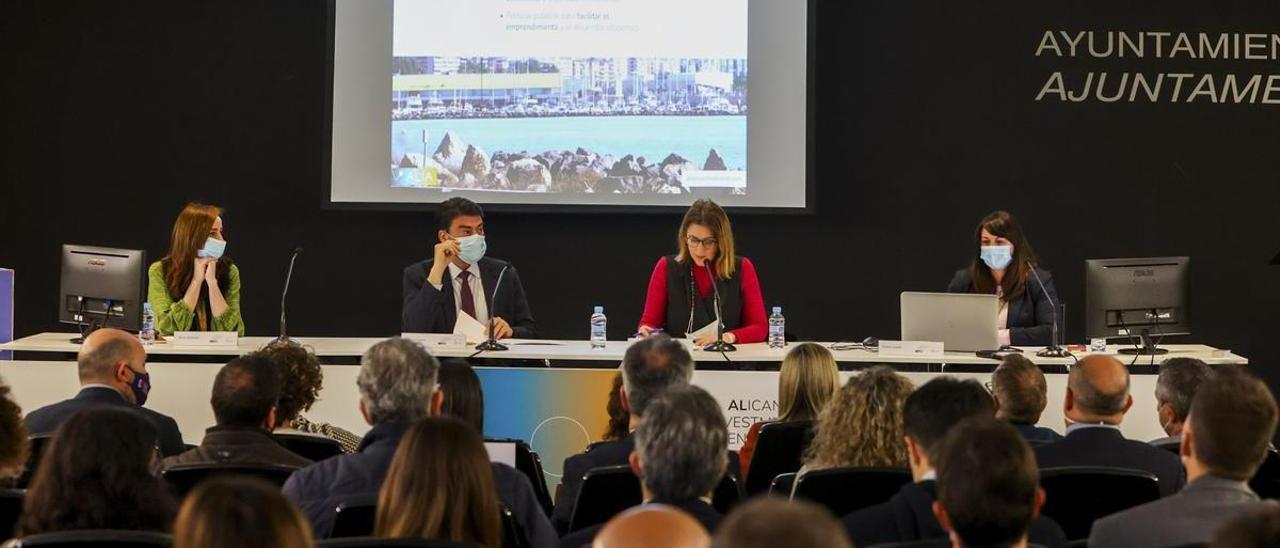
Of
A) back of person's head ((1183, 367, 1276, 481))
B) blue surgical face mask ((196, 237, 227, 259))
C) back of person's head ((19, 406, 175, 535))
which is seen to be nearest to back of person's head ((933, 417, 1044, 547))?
back of person's head ((1183, 367, 1276, 481))

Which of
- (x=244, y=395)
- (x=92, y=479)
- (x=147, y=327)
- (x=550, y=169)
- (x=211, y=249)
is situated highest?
(x=550, y=169)

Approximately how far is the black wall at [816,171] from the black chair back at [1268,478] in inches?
160

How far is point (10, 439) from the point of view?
3.16m

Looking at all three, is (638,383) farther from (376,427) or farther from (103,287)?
(103,287)

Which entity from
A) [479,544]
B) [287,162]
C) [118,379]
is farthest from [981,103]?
[479,544]

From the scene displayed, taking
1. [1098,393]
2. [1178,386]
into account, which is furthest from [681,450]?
[1178,386]

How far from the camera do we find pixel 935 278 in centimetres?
795

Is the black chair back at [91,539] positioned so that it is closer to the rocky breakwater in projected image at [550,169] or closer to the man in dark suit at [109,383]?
the man in dark suit at [109,383]

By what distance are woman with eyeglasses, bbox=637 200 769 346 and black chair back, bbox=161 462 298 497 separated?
3.26m

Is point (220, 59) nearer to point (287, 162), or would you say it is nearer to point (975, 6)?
point (287, 162)

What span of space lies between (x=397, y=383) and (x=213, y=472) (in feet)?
1.60

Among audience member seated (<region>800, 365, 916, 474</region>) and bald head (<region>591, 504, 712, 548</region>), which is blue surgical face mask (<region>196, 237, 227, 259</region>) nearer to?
audience member seated (<region>800, 365, 916, 474</region>)

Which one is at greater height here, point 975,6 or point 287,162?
point 975,6

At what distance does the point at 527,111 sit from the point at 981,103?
8.26 ft
